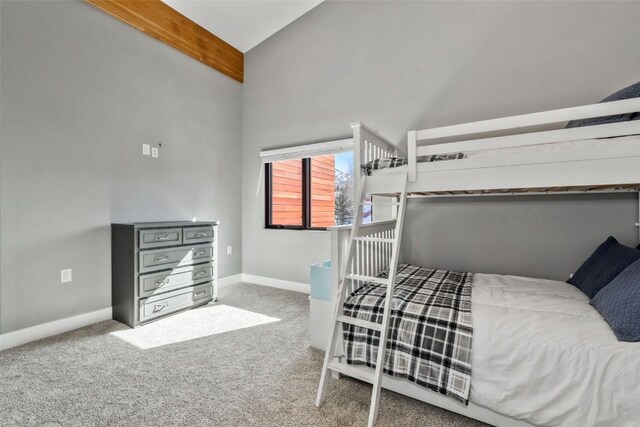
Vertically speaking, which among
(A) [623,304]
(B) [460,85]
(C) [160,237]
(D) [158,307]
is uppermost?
(B) [460,85]

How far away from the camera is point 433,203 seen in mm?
2707

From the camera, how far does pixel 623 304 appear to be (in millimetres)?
1236

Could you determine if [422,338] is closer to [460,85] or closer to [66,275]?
[460,85]

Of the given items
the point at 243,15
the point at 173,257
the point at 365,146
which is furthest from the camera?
the point at 243,15

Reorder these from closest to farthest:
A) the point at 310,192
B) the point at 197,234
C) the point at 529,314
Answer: the point at 529,314 → the point at 197,234 → the point at 310,192

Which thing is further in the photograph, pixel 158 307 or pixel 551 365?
pixel 158 307

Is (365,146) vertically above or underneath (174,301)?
above

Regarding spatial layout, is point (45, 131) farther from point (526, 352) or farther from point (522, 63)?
point (522, 63)

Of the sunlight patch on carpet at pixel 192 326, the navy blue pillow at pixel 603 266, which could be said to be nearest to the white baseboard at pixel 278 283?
the sunlight patch on carpet at pixel 192 326

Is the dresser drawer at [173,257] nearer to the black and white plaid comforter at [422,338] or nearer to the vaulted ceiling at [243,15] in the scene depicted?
the black and white plaid comforter at [422,338]

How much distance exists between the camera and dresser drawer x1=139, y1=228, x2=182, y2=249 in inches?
98.0

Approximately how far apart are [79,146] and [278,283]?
238 centimetres

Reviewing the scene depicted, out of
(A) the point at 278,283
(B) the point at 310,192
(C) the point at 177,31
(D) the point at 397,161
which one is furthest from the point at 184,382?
(C) the point at 177,31

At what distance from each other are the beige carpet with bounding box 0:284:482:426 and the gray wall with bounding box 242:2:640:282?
1.42 meters
